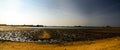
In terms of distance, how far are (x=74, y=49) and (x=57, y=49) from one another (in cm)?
231

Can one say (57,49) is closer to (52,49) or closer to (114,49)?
(52,49)

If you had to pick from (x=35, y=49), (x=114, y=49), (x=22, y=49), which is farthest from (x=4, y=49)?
(x=114, y=49)

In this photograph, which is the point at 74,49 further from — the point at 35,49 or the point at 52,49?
the point at 35,49

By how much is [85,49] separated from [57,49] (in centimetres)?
381

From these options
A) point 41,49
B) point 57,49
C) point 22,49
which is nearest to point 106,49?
point 57,49

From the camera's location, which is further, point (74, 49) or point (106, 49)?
point (74, 49)

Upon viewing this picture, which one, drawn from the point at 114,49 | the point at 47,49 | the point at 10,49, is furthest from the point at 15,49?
the point at 114,49

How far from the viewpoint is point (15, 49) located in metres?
23.3

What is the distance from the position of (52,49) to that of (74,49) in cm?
297

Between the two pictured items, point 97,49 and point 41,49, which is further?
point 41,49

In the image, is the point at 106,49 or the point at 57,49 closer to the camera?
the point at 106,49

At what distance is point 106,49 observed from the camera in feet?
70.8

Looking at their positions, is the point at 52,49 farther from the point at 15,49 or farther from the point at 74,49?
the point at 15,49

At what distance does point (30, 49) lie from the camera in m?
23.6
